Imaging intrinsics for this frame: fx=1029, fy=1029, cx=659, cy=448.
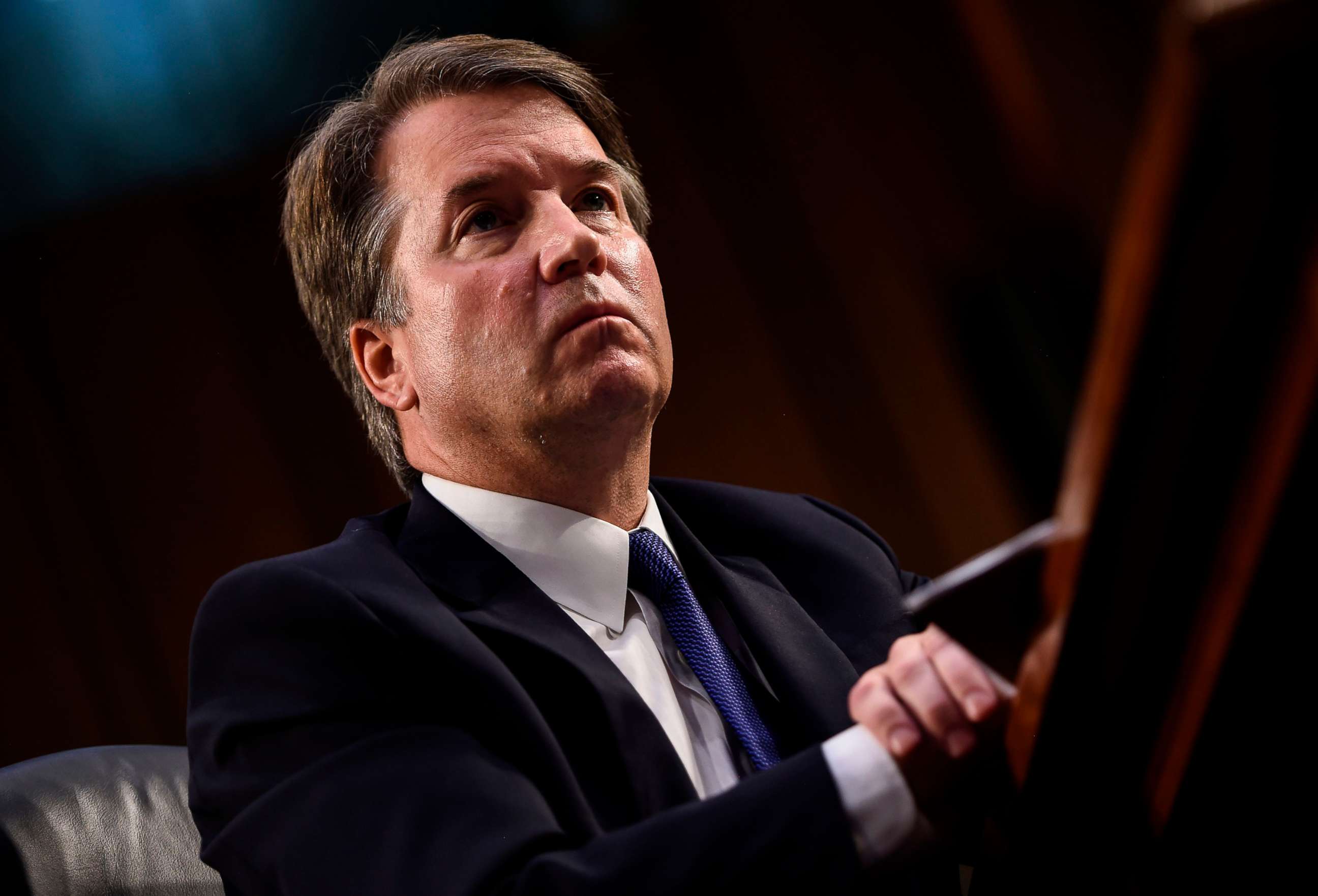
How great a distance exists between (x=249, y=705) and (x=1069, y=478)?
2.03ft

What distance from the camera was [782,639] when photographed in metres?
0.98

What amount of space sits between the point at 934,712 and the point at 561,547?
48 centimetres

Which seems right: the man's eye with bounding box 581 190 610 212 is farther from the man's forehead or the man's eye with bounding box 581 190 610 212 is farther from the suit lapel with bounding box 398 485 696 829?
the suit lapel with bounding box 398 485 696 829

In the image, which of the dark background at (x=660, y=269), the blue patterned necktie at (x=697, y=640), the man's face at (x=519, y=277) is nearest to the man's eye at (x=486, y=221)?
the man's face at (x=519, y=277)

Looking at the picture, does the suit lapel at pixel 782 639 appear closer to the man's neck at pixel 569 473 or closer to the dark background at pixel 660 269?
the man's neck at pixel 569 473

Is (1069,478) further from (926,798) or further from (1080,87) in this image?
(1080,87)

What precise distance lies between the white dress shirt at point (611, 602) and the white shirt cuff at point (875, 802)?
0.75ft

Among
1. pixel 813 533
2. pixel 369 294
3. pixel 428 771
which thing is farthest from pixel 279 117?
pixel 428 771

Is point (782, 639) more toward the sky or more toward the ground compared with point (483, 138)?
more toward the ground

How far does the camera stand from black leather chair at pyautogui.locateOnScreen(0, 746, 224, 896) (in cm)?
82

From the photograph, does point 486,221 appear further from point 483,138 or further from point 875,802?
point 875,802

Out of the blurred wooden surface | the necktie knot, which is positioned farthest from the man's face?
the blurred wooden surface

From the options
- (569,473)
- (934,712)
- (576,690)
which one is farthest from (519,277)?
(934,712)

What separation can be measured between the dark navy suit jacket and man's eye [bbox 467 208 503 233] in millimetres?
295
